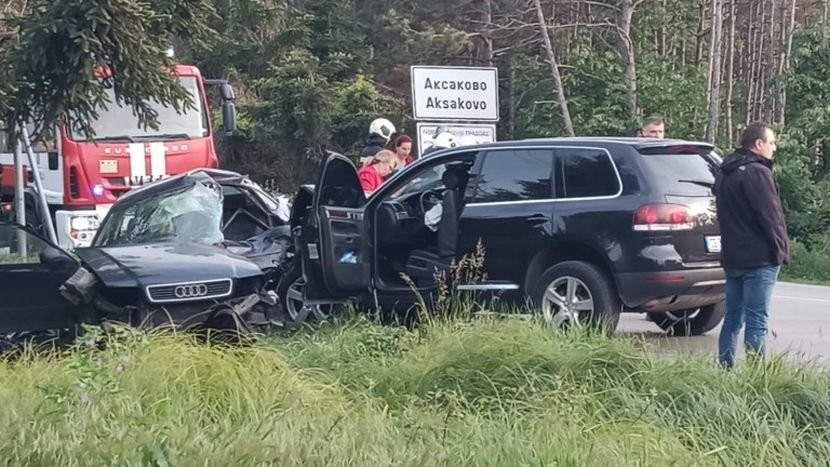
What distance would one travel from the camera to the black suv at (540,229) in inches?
369

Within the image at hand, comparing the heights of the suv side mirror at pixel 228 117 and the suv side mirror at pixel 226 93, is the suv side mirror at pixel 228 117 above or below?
below

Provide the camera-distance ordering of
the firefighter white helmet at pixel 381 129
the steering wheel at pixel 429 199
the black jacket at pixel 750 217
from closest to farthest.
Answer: the black jacket at pixel 750 217
the steering wheel at pixel 429 199
the firefighter white helmet at pixel 381 129

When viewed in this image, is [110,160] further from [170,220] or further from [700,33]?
[700,33]

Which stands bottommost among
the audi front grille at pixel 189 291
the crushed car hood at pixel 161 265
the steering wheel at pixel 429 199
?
the audi front grille at pixel 189 291

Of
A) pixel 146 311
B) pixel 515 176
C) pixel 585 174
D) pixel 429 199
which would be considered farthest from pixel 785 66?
pixel 146 311

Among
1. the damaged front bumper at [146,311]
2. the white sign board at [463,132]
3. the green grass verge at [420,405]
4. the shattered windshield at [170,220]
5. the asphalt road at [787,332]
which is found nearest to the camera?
the green grass verge at [420,405]

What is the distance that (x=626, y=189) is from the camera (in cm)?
946

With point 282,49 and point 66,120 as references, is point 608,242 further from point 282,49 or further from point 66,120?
point 282,49

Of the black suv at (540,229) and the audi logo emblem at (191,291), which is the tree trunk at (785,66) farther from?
the audi logo emblem at (191,291)

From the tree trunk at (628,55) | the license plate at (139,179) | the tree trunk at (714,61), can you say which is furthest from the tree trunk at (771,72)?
the license plate at (139,179)

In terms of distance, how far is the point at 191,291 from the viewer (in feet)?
30.3

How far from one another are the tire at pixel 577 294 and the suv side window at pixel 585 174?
573 mm

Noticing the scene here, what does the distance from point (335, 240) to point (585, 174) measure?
215cm

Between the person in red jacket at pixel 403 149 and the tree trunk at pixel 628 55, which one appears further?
the tree trunk at pixel 628 55
